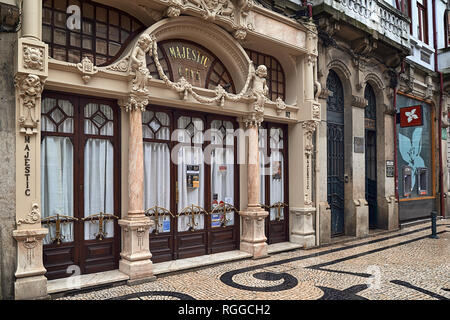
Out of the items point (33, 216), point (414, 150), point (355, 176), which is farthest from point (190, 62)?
point (414, 150)

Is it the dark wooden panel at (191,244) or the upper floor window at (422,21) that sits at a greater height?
the upper floor window at (422,21)

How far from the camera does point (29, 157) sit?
529 centimetres

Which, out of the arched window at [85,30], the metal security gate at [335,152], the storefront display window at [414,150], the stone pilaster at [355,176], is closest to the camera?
the arched window at [85,30]

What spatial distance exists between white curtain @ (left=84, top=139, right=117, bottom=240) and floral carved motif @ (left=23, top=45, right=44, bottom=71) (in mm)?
1483

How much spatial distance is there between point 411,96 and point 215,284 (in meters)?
11.4

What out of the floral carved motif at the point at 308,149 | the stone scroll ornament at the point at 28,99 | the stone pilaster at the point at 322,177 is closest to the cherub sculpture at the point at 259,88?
the floral carved motif at the point at 308,149

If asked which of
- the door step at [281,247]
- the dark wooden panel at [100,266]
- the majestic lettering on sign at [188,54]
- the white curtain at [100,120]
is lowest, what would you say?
the door step at [281,247]

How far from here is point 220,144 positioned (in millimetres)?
8211

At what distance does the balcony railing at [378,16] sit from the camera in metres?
10.2

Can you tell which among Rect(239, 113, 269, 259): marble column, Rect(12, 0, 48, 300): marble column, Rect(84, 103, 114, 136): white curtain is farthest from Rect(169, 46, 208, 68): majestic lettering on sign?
Rect(12, 0, 48, 300): marble column

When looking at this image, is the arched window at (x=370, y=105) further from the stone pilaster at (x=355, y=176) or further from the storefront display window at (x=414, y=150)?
the stone pilaster at (x=355, y=176)

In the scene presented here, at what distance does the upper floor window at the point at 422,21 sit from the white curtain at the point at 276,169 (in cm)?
950
